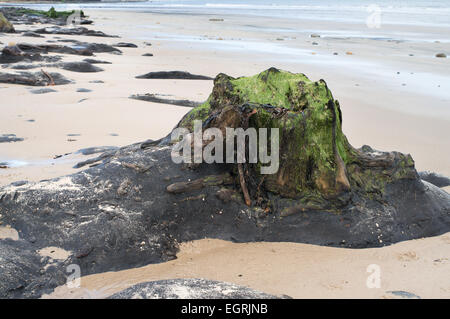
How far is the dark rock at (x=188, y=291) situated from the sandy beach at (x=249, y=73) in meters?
0.27

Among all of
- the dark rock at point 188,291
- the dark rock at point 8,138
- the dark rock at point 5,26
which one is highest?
the dark rock at point 5,26

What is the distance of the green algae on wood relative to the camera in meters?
3.50

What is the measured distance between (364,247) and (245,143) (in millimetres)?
1115

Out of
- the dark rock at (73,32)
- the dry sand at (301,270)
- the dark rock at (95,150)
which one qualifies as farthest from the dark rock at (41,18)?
the dry sand at (301,270)

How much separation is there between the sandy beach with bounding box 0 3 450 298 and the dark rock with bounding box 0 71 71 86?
0.75ft

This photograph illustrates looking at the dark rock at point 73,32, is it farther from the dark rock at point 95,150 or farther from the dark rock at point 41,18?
the dark rock at point 95,150

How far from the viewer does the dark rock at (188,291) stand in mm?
2416

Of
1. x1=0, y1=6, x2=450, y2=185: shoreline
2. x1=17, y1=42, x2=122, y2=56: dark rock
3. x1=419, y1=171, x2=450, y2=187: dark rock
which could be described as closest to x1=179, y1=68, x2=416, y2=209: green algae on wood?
x1=419, y1=171, x2=450, y2=187: dark rock

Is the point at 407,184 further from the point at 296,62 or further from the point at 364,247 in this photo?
the point at 296,62

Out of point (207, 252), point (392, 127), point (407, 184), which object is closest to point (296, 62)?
point (392, 127)

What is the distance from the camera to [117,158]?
3.64m

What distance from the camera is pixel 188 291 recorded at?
8.08 feet

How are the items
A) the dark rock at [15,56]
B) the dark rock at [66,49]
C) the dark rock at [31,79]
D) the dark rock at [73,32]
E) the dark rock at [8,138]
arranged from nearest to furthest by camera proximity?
the dark rock at [8,138] < the dark rock at [31,79] < the dark rock at [15,56] < the dark rock at [66,49] < the dark rock at [73,32]

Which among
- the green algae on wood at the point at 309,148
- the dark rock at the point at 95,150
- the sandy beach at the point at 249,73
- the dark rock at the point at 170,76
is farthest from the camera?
the dark rock at the point at 170,76
